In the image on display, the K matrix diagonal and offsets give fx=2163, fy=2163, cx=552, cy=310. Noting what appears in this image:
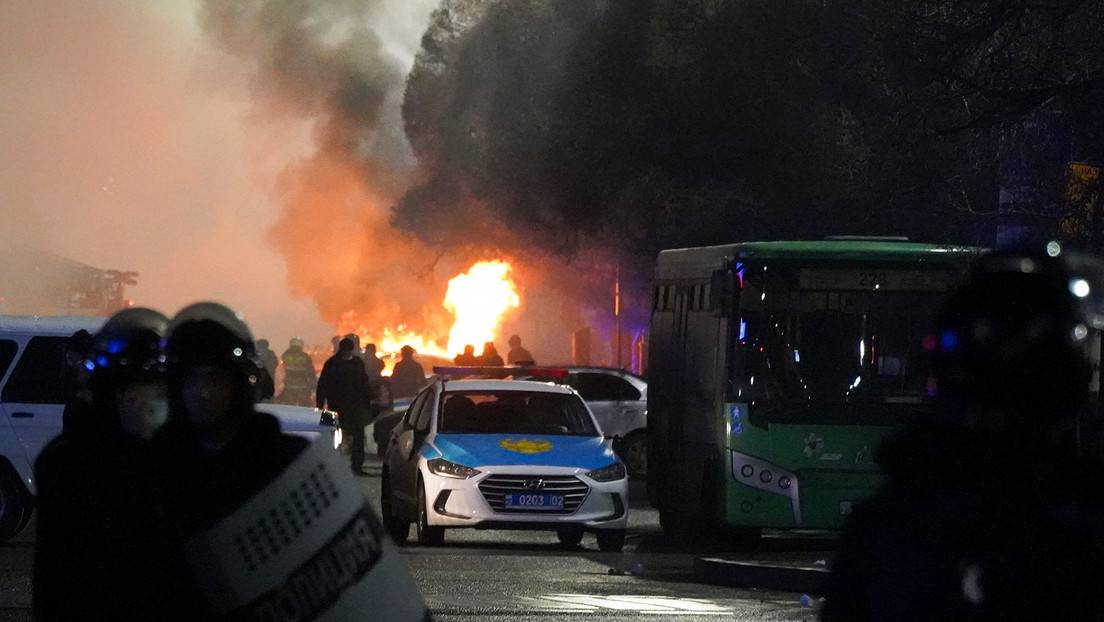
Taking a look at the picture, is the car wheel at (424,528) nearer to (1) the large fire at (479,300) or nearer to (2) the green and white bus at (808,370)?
(2) the green and white bus at (808,370)

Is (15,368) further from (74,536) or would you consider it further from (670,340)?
(74,536)

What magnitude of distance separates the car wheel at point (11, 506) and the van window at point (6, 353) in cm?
86

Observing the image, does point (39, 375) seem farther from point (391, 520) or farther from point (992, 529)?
point (992, 529)

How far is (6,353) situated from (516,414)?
4335mm

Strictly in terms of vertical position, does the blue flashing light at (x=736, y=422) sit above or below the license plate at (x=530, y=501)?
above

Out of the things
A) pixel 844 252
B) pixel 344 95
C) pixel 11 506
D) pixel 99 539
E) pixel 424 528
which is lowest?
pixel 424 528

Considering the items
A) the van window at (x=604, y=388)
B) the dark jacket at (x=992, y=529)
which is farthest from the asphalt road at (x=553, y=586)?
the dark jacket at (x=992, y=529)

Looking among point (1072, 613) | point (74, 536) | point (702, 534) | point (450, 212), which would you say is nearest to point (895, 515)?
point (1072, 613)

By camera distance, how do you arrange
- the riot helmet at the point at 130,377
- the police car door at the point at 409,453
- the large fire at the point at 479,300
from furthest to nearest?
the large fire at the point at 479,300 < the police car door at the point at 409,453 < the riot helmet at the point at 130,377

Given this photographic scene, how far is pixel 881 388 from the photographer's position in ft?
57.9

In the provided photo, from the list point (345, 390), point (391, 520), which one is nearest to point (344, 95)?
point (345, 390)

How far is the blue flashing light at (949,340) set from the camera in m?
2.97

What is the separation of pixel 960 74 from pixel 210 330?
56.9 feet

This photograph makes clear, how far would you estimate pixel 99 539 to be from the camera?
3896 mm
